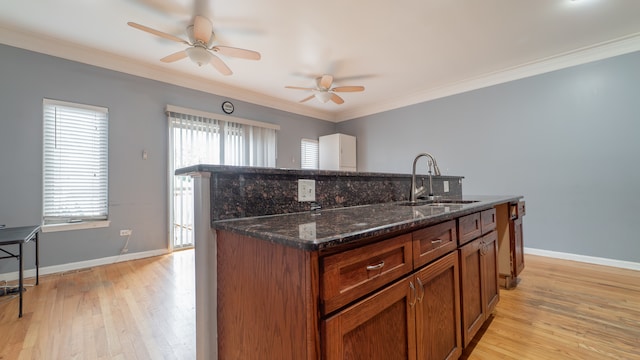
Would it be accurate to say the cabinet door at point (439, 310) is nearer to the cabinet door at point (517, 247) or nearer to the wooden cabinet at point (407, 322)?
the wooden cabinet at point (407, 322)

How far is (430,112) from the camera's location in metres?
4.52

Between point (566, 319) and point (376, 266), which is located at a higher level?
point (376, 266)

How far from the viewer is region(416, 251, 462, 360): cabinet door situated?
100 centimetres

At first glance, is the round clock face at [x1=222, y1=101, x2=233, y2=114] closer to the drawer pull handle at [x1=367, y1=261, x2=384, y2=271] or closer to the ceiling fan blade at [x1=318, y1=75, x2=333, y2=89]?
the ceiling fan blade at [x1=318, y1=75, x2=333, y2=89]

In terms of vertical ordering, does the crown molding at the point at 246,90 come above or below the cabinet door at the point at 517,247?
above

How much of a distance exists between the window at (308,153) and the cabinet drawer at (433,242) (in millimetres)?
4357

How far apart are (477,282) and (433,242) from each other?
681mm

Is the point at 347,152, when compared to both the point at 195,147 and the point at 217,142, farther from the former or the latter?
the point at 195,147

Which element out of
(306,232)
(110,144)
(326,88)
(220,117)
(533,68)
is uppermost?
(533,68)

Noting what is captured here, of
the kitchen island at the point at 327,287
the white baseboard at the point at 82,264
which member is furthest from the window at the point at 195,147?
the kitchen island at the point at 327,287

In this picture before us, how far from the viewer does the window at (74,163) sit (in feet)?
9.49

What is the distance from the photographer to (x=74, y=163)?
302 cm

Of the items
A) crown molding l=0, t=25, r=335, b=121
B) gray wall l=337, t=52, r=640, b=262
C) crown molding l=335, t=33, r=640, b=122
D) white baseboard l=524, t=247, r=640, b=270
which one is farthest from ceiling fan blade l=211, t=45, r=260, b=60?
white baseboard l=524, t=247, r=640, b=270

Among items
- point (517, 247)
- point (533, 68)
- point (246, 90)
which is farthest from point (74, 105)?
point (533, 68)
